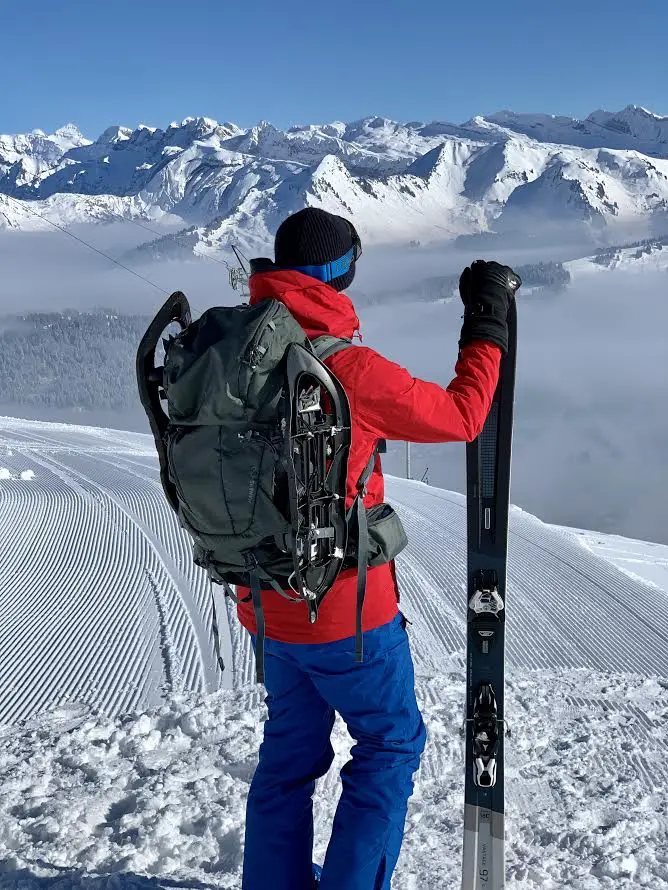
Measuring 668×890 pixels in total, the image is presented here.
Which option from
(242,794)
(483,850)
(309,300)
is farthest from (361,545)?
(242,794)

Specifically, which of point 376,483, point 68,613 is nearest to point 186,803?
point 376,483

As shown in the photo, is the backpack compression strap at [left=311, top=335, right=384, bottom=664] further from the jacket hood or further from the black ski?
the black ski

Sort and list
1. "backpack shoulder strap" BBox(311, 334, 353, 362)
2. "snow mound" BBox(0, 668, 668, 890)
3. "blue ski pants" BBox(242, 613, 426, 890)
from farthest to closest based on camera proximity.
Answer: "snow mound" BBox(0, 668, 668, 890) → "blue ski pants" BBox(242, 613, 426, 890) → "backpack shoulder strap" BBox(311, 334, 353, 362)

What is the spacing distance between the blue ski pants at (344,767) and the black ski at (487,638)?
0.51 metres

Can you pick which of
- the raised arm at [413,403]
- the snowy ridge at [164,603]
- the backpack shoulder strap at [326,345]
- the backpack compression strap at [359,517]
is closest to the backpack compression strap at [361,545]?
the backpack compression strap at [359,517]

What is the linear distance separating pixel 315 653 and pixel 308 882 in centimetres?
68

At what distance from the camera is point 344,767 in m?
1.96

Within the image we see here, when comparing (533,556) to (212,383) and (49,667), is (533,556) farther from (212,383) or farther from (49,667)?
(212,383)

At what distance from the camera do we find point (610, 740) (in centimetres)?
316

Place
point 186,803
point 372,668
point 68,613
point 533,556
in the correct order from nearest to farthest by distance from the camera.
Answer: point 372,668 < point 186,803 < point 68,613 < point 533,556

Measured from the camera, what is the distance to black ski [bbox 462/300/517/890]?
92.1 inches

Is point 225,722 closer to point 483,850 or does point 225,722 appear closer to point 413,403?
point 483,850

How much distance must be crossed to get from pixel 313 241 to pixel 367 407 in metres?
0.46

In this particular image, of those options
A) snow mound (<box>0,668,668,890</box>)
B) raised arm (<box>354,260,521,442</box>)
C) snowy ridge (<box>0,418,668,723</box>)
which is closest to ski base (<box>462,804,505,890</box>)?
snow mound (<box>0,668,668,890</box>)
